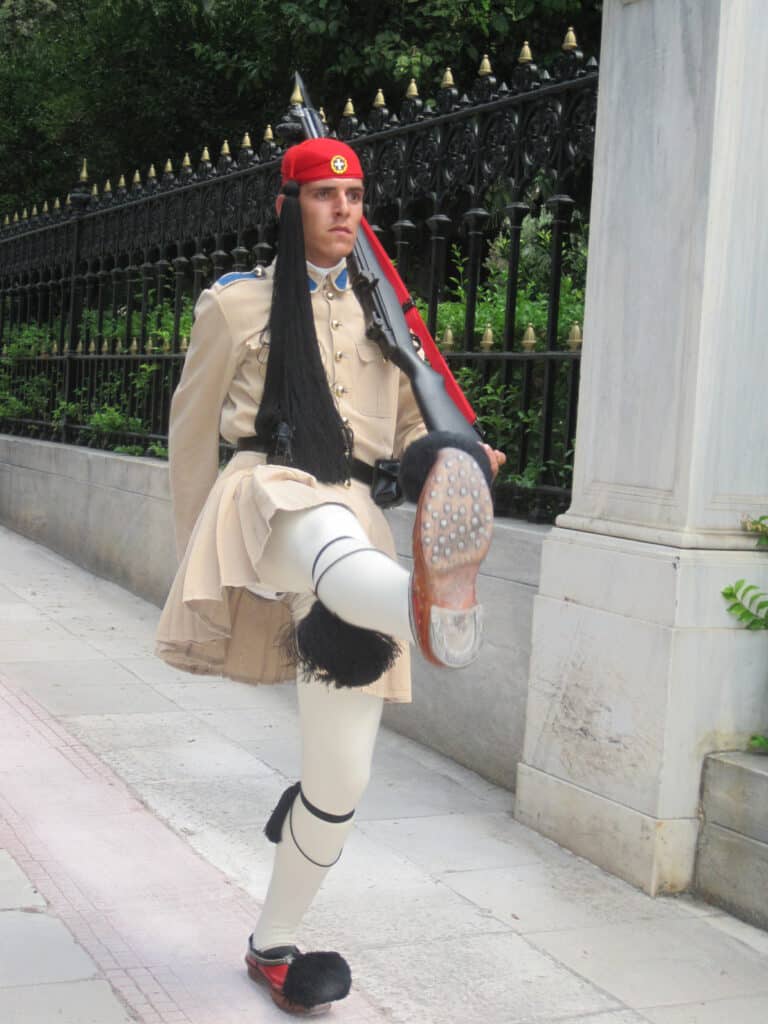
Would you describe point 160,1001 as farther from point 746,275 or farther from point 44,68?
point 44,68

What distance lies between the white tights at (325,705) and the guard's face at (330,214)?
67 cm

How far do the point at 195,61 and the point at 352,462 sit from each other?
16.5 meters

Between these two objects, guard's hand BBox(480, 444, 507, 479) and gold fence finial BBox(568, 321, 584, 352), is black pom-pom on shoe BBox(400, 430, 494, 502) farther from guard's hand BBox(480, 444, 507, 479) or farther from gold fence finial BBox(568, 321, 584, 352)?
gold fence finial BBox(568, 321, 584, 352)

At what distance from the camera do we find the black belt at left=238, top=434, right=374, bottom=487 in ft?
10.7

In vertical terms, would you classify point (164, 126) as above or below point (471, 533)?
above

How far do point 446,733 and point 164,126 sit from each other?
14.8 metres

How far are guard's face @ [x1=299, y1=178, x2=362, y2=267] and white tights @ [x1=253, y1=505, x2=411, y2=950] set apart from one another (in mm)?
674

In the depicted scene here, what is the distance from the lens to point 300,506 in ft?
9.64

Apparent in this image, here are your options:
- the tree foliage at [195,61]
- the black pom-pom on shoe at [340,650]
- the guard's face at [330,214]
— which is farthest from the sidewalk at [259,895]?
the tree foliage at [195,61]

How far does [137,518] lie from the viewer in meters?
9.00

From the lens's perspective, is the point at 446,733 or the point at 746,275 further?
the point at 446,733

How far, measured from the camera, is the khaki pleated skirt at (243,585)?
3.03 m

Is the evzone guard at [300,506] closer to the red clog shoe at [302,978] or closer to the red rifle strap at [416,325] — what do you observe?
the red clog shoe at [302,978]

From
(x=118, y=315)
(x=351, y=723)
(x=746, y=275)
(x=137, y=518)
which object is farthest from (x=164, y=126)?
(x=351, y=723)
